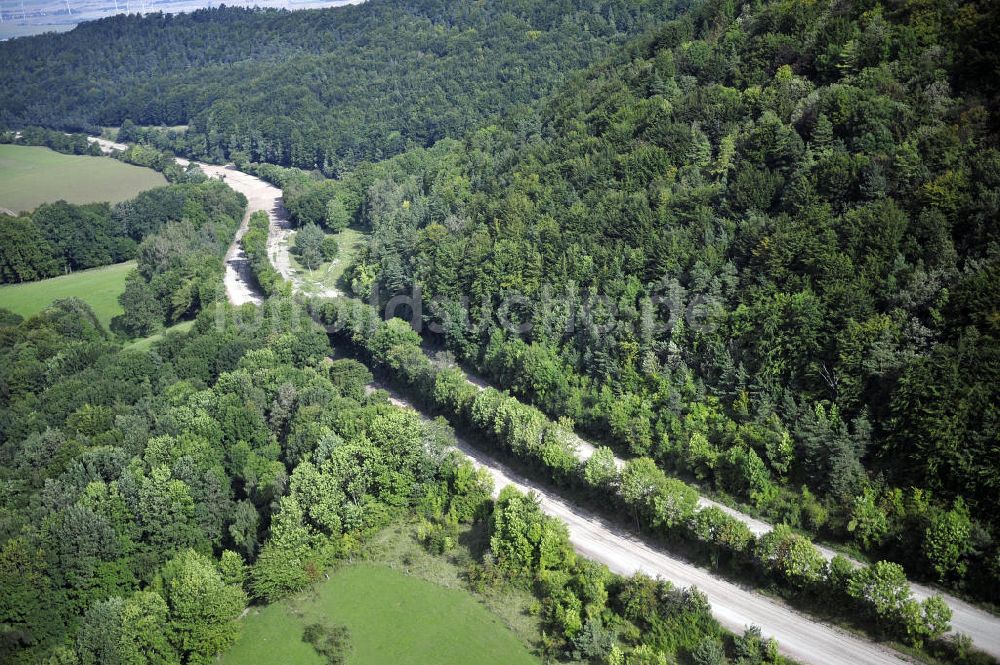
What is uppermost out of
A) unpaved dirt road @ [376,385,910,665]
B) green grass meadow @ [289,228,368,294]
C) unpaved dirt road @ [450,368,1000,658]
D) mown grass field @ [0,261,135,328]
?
unpaved dirt road @ [450,368,1000,658]

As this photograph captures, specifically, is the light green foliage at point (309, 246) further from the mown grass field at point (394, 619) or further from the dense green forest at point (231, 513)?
the mown grass field at point (394, 619)

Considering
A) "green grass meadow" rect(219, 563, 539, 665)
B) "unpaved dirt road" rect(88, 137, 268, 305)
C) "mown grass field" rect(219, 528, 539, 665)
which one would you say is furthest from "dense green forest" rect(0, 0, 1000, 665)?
"unpaved dirt road" rect(88, 137, 268, 305)

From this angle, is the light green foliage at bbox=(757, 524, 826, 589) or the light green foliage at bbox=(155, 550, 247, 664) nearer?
the light green foliage at bbox=(757, 524, 826, 589)

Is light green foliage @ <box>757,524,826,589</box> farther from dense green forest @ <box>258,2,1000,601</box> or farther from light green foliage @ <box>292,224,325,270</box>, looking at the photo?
light green foliage @ <box>292,224,325,270</box>

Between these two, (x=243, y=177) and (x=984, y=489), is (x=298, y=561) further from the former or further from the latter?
(x=243, y=177)

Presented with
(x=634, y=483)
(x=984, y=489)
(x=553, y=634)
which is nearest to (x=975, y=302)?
(x=984, y=489)

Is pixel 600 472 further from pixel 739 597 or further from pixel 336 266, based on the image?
pixel 336 266
